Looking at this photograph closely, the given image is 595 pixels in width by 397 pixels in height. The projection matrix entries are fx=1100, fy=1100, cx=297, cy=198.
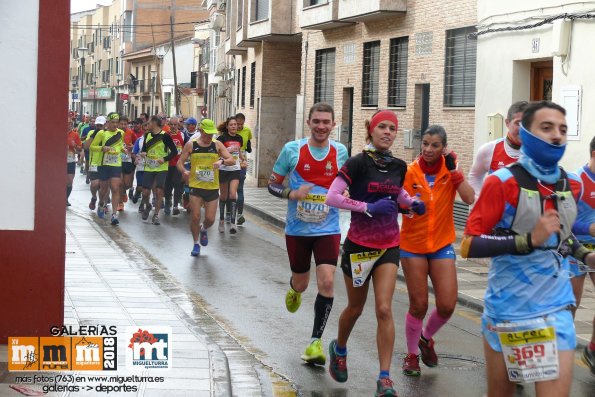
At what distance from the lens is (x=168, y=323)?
9609 millimetres

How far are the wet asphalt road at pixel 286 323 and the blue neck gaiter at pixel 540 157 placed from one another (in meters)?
2.71

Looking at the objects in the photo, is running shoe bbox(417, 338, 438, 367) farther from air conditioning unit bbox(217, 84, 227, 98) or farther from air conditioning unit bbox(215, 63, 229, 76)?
air conditioning unit bbox(217, 84, 227, 98)

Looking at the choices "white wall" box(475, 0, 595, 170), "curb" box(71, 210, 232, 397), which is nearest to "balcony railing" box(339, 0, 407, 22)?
"white wall" box(475, 0, 595, 170)

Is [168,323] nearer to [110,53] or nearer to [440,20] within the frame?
[440,20]

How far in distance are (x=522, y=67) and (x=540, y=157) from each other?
43.7 ft

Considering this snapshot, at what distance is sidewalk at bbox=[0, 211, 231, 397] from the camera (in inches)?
283

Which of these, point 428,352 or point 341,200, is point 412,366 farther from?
point 341,200

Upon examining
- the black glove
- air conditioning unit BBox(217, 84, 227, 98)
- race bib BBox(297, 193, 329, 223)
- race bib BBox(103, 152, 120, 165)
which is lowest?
race bib BBox(103, 152, 120, 165)

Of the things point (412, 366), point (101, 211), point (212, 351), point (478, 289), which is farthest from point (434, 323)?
point (101, 211)

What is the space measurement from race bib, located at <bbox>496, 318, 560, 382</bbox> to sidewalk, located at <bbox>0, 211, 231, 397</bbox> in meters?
2.29

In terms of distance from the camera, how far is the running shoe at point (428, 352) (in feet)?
28.3

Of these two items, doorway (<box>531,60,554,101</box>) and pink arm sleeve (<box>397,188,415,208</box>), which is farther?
doorway (<box>531,60,554,101</box>)

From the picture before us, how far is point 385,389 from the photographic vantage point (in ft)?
23.9

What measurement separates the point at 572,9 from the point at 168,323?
29.6ft
